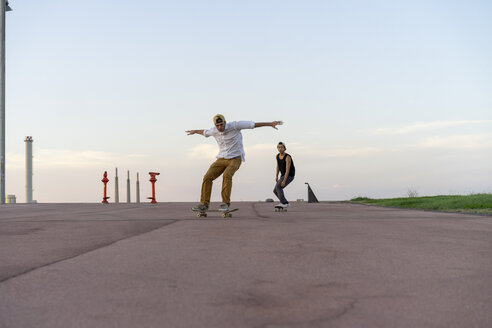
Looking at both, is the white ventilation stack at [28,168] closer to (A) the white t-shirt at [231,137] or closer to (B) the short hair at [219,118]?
(A) the white t-shirt at [231,137]

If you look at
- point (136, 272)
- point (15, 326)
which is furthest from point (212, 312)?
point (136, 272)

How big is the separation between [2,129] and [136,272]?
23821 millimetres

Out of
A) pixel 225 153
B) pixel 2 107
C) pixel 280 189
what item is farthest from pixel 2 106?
pixel 225 153

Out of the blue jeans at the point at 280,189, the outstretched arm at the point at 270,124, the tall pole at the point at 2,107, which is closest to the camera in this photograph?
the outstretched arm at the point at 270,124

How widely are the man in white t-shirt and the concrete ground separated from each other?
4.28 metres

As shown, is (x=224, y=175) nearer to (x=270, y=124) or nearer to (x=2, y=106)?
Answer: (x=270, y=124)

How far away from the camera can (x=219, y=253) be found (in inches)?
198

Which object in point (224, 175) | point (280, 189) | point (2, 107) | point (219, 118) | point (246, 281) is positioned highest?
point (2, 107)

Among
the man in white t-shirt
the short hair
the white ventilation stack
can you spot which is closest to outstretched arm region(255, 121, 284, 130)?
the man in white t-shirt

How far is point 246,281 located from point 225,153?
24.4 ft

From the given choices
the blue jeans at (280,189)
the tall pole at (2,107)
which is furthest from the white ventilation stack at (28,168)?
the blue jeans at (280,189)

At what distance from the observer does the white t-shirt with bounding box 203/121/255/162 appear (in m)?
10.9

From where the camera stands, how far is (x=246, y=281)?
3699 mm

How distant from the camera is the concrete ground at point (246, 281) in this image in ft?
9.20
